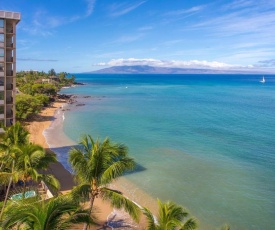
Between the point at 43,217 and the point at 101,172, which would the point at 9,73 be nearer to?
the point at 101,172

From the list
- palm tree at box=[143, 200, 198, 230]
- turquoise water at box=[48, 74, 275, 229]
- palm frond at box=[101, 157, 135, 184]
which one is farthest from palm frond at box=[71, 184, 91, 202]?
turquoise water at box=[48, 74, 275, 229]

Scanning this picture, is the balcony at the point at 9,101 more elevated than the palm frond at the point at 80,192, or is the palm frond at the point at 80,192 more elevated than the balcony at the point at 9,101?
the balcony at the point at 9,101

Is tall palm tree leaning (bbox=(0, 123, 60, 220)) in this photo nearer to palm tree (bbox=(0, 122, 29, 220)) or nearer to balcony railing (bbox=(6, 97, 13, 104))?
palm tree (bbox=(0, 122, 29, 220))

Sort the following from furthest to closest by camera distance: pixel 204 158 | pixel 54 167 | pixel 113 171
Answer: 1. pixel 204 158
2. pixel 54 167
3. pixel 113 171

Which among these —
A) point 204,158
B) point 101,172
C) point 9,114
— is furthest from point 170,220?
point 204,158

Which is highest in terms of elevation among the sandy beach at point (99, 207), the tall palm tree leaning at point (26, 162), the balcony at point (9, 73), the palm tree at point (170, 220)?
the balcony at point (9, 73)

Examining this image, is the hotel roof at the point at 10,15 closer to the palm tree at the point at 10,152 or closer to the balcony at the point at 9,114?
the balcony at the point at 9,114

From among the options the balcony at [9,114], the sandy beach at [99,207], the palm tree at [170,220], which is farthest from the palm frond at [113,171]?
the balcony at [9,114]

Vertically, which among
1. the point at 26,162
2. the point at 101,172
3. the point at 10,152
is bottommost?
the point at 101,172

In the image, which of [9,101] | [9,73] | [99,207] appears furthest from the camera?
[9,101]
